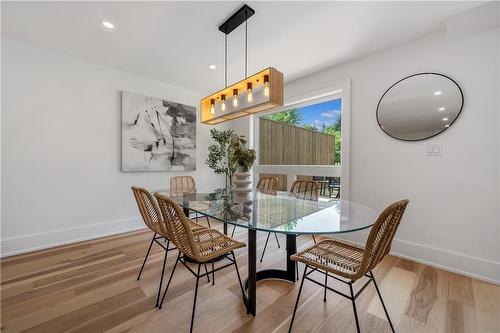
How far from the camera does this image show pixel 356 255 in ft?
4.71

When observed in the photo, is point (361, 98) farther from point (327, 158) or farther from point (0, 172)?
point (0, 172)

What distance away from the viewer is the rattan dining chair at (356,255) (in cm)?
105

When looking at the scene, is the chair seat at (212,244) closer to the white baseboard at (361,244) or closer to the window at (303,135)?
the white baseboard at (361,244)

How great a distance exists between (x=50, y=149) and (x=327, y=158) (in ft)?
12.2

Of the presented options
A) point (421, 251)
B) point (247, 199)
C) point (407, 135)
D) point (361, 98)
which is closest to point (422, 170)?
point (407, 135)

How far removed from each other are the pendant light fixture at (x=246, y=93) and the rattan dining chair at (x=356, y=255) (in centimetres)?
130

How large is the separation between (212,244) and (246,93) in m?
1.43

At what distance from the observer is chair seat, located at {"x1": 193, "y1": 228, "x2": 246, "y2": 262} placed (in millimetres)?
1404

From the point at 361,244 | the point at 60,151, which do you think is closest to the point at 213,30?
the point at 60,151

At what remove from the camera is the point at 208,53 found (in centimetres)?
262

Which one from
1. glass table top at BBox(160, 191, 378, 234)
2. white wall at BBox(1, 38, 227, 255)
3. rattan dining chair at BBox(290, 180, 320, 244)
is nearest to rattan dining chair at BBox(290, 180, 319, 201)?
rattan dining chair at BBox(290, 180, 320, 244)

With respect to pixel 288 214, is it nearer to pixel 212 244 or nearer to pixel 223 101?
pixel 212 244

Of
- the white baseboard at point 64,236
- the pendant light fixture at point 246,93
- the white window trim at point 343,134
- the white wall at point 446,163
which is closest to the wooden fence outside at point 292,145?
the white window trim at point 343,134

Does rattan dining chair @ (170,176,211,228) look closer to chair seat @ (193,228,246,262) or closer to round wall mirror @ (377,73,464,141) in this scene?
chair seat @ (193,228,246,262)
